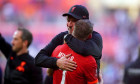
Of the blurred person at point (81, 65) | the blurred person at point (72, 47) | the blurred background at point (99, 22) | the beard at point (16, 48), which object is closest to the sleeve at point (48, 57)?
the blurred person at point (72, 47)

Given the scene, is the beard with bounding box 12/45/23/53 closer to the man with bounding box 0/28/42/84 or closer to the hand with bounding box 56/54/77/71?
the man with bounding box 0/28/42/84

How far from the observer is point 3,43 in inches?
227

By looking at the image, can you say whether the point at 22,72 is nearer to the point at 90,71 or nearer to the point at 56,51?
the point at 56,51

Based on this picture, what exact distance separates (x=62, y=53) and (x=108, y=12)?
880 cm

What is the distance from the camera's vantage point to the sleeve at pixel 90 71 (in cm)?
353

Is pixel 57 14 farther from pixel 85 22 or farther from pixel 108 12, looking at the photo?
pixel 85 22

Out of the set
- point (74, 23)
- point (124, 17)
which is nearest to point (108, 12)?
point (124, 17)

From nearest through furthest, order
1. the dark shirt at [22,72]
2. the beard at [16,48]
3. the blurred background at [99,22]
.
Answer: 1. the dark shirt at [22,72]
2. the beard at [16,48]
3. the blurred background at [99,22]

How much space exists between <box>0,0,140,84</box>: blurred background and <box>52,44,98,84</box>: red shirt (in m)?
8.14

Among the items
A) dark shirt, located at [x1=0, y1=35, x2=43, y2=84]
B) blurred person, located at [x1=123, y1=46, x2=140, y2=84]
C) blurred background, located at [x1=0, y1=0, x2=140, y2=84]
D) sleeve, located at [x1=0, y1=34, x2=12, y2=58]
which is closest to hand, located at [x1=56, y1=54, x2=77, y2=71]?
dark shirt, located at [x1=0, y1=35, x2=43, y2=84]

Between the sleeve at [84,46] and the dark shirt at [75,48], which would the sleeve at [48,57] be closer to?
the dark shirt at [75,48]

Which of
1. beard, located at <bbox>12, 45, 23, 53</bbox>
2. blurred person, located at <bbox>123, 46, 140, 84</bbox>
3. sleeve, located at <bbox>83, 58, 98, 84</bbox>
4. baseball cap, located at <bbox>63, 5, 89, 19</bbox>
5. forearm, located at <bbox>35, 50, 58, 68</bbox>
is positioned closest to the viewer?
sleeve, located at <bbox>83, 58, 98, 84</bbox>

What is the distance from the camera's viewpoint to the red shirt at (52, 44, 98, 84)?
354 centimetres

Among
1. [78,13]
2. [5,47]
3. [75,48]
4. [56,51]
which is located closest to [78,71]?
[75,48]
